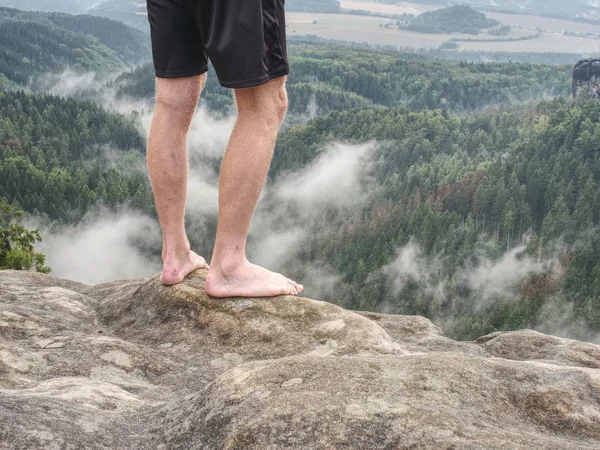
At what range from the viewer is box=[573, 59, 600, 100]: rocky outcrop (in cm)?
17488

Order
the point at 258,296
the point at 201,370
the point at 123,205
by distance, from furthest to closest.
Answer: the point at 123,205
the point at 258,296
the point at 201,370

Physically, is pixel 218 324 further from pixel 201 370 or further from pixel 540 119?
pixel 540 119

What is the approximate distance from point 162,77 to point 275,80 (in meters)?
0.80

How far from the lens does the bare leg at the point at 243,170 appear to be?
179 inches

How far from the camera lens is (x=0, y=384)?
3.55m

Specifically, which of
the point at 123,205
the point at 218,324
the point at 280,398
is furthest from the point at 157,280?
the point at 123,205

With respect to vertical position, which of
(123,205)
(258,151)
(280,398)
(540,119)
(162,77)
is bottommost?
(123,205)

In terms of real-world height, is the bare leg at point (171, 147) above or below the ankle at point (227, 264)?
above

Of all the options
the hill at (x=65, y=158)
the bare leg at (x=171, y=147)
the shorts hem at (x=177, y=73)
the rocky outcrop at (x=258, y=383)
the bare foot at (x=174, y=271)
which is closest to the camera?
the rocky outcrop at (x=258, y=383)

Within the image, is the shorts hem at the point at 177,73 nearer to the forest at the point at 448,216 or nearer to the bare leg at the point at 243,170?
the bare leg at the point at 243,170

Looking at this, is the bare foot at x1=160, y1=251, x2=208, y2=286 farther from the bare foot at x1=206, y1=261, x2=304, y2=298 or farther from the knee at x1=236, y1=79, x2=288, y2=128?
the knee at x1=236, y1=79, x2=288, y2=128

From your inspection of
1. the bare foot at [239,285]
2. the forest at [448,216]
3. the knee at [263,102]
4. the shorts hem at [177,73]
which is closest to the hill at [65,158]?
the forest at [448,216]

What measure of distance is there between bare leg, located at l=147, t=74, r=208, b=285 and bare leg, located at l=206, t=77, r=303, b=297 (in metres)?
0.40

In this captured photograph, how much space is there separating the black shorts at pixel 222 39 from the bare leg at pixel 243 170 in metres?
0.21
